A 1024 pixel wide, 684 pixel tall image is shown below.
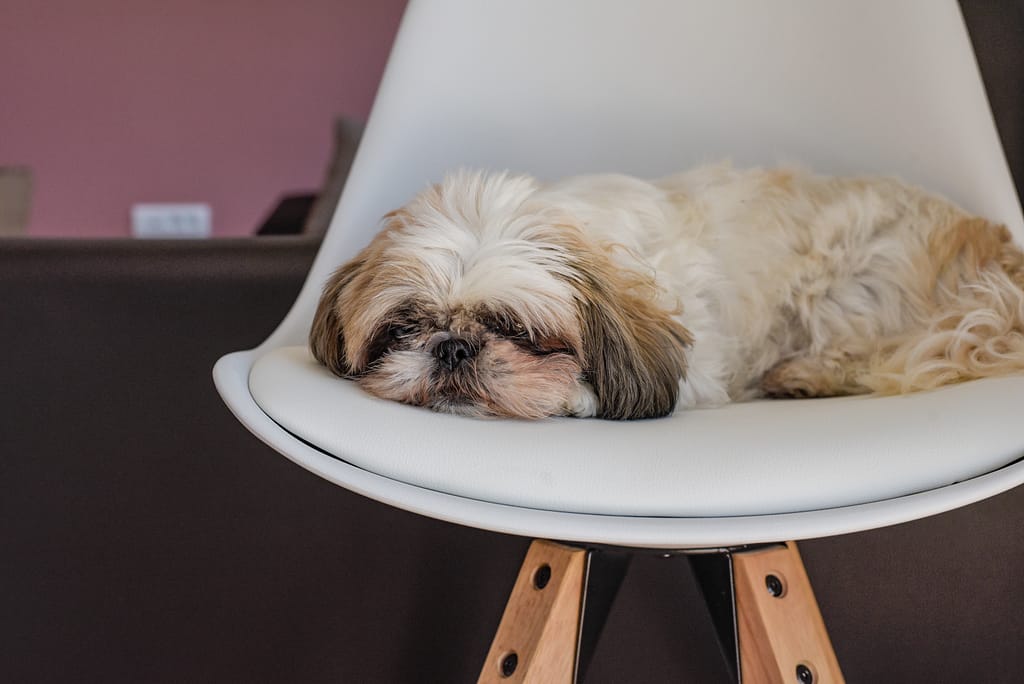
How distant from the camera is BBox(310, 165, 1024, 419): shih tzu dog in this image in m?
1.18

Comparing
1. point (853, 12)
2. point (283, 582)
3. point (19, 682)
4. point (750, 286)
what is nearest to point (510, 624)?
point (750, 286)

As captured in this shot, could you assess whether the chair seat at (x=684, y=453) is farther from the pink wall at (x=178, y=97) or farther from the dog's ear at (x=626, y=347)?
the pink wall at (x=178, y=97)

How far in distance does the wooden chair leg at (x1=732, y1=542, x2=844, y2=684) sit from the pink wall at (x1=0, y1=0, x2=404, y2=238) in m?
4.11

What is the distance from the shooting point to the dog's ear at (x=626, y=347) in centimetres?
117

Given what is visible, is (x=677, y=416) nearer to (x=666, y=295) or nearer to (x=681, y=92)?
(x=666, y=295)

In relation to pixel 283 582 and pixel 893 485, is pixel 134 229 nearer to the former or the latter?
pixel 283 582

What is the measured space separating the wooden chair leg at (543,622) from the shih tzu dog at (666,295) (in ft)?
0.57

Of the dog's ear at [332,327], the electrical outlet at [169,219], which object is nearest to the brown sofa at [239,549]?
the dog's ear at [332,327]

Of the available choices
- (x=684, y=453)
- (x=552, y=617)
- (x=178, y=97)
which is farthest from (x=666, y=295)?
(x=178, y=97)

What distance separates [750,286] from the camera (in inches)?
60.9

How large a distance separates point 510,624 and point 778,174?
0.84 meters

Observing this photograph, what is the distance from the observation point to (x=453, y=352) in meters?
1.16

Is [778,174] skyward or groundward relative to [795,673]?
skyward

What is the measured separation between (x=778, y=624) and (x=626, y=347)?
1.16ft
